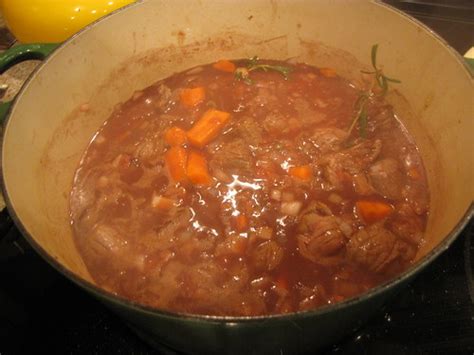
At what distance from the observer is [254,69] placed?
2910 millimetres

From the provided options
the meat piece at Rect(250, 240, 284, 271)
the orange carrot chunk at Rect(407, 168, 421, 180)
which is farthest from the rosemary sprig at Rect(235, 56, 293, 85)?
the meat piece at Rect(250, 240, 284, 271)

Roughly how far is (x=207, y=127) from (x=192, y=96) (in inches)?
12.5

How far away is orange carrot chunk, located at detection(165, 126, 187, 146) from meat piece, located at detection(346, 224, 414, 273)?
3.57 ft

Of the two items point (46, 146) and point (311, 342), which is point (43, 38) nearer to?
point (46, 146)

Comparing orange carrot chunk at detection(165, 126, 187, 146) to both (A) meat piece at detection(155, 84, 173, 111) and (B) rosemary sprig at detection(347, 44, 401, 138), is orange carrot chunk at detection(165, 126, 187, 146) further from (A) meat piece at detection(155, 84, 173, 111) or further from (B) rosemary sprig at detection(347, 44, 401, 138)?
(B) rosemary sprig at detection(347, 44, 401, 138)

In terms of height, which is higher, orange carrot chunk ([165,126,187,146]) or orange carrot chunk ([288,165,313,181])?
orange carrot chunk ([165,126,187,146])

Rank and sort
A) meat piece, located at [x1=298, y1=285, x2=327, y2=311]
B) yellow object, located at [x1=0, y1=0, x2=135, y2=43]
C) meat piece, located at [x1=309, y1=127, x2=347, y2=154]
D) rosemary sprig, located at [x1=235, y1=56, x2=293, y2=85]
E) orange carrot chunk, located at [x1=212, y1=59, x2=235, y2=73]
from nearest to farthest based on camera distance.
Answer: meat piece, located at [x1=298, y1=285, x2=327, y2=311], meat piece, located at [x1=309, y1=127, x2=347, y2=154], yellow object, located at [x1=0, y1=0, x2=135, y2=43], rosemary sprig, located at [x1=235, y1=56, x2=293, y2=85], orange carrot chunk, located at [x1=212, y1=59, x2=235, y2=73]

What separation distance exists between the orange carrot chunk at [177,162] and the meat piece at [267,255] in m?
0.59

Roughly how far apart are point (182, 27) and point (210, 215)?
1.34 m

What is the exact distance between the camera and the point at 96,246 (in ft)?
6.84

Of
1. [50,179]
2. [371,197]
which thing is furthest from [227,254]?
[50,179]

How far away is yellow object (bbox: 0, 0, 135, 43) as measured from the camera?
8.73ft

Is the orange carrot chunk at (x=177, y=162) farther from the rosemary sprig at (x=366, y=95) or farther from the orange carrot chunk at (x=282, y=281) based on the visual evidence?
the rosemary sprig at (x=366, y=95)

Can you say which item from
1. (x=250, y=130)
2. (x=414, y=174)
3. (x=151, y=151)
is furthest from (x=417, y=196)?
(x=151, y=151)
